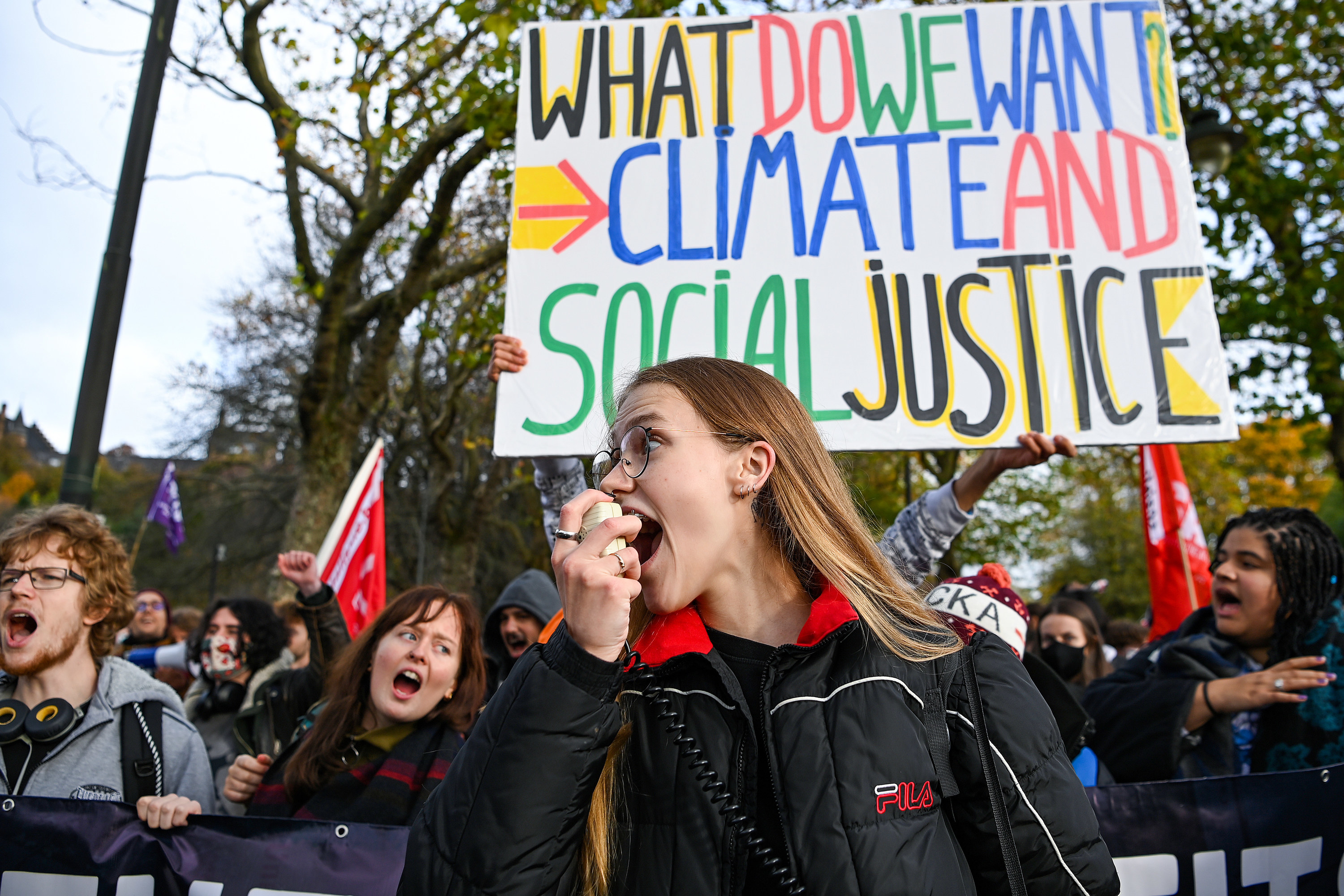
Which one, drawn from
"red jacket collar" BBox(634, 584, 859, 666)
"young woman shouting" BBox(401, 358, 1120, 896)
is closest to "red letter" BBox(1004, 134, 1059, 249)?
"young woman shouting" BBox(401, 358, 1120, 896)

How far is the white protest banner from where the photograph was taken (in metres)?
2.71

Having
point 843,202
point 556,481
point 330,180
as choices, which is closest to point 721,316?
point 843,202

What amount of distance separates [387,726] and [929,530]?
5.52 ft

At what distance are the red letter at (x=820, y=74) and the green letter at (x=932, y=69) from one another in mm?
244

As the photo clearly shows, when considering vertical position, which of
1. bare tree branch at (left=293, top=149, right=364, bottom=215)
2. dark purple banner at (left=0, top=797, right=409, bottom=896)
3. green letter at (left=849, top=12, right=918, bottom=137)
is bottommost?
dark purple banner at (left=0, top=797, right=409, bottom=896)

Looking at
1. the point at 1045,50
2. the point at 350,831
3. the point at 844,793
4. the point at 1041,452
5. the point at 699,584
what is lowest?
the point at 350,831

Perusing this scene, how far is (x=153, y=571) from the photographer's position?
2239 centimetres

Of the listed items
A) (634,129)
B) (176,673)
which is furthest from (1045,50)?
(176,673)

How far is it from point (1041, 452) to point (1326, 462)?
29.0m

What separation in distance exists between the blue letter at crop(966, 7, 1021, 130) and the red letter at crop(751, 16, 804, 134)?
582mm

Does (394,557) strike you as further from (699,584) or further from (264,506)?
(699,584)

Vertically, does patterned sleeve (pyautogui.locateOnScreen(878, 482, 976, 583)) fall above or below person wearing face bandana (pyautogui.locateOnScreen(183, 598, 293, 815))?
above

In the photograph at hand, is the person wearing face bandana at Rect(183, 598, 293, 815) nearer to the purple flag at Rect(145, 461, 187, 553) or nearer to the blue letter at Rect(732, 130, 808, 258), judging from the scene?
the blue letter at Rect(732, 130, 808, 258)

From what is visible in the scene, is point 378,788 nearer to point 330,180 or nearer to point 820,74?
point 820,74
